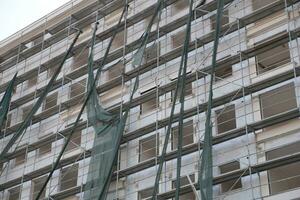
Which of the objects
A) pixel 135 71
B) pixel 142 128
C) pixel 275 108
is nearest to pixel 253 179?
pixel 275 108

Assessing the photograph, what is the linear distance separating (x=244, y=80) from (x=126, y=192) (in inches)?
156

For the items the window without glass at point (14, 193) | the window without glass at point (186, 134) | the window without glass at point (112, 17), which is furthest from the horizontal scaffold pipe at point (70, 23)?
the window without glass at point (186, 134)

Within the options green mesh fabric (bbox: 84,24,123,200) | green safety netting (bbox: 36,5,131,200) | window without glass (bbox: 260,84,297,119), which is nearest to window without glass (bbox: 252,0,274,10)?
window without glass (bbox: 260,84,297,119)

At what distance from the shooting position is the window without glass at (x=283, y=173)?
13883 mm

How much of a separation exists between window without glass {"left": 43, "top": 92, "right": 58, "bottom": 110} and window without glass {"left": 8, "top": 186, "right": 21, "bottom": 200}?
2.85 m

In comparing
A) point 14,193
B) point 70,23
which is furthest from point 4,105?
point 70,23

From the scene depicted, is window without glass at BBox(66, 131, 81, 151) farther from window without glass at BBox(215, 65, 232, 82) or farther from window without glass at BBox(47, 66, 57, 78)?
window without glass at BBox(215, 65, 232, 82)

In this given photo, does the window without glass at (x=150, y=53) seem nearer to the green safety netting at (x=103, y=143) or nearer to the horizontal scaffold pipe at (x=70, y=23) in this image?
the green safety netting at (x=103, y=143)

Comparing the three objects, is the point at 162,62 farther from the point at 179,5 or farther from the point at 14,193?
the point at 14,193

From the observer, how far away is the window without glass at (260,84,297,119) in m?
14.8

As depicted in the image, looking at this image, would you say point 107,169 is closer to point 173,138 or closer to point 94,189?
point 94,189

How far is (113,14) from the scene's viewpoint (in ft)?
68.1

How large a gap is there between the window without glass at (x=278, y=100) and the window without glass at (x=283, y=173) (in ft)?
3.26

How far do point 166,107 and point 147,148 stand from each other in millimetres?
1198
